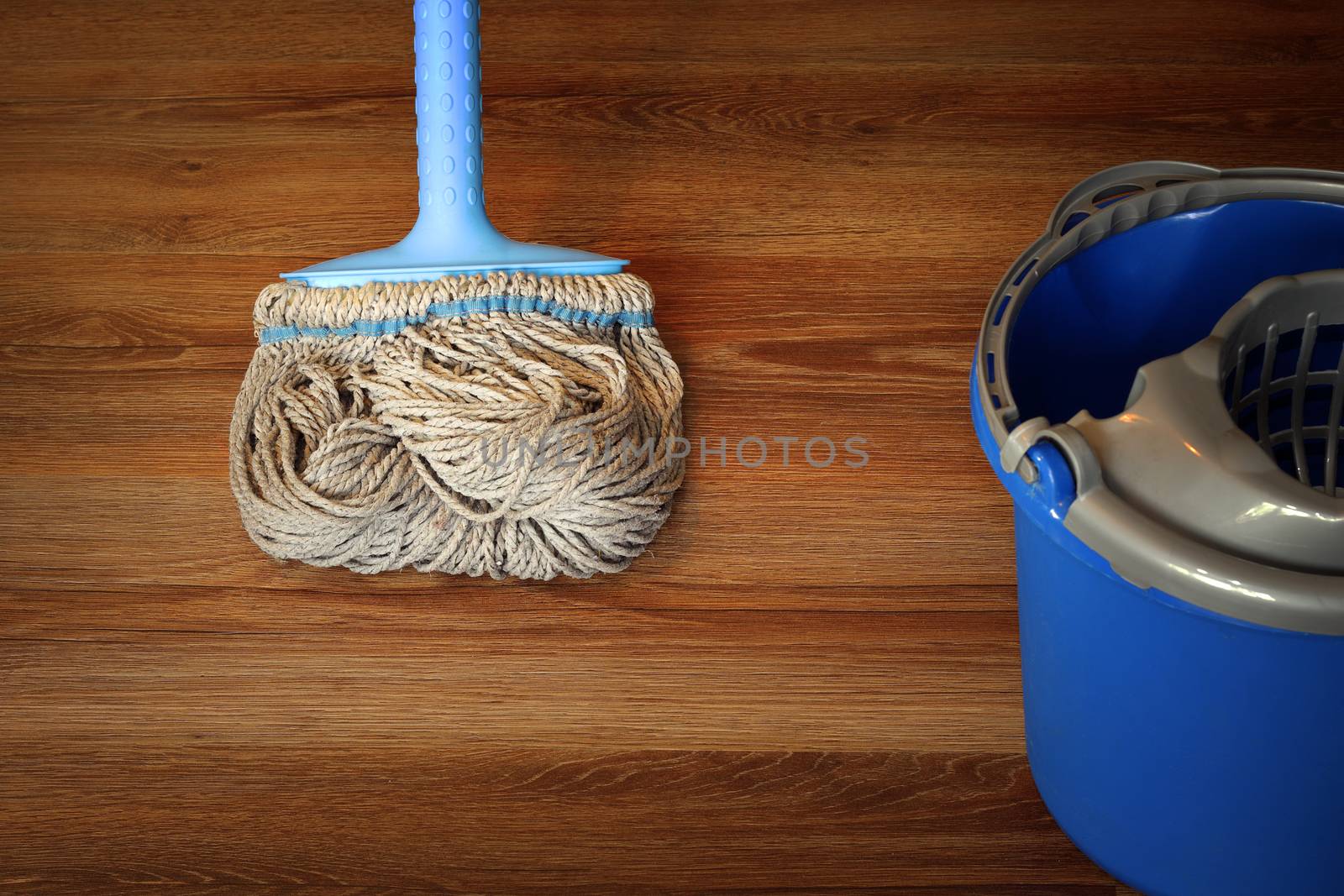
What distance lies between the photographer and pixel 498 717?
0.87 meters

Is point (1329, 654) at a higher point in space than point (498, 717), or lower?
higher

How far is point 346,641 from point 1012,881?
52cm

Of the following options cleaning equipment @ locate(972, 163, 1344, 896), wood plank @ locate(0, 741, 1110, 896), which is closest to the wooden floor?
wood plank @ locate(0, 741, 1110, 896)

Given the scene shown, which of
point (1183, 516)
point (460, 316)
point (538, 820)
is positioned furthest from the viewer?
point (460, 316)

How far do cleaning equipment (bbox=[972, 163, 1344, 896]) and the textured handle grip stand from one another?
492 mm

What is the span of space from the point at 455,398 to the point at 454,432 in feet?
0.10

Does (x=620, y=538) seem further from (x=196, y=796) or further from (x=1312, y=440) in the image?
(x=1312, y=440)

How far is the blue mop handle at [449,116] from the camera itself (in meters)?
0.97

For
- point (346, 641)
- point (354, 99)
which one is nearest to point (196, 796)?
point (346, 641)

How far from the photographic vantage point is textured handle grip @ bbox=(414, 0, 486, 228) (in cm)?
97

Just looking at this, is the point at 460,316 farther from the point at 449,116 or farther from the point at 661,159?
the point at 661,159

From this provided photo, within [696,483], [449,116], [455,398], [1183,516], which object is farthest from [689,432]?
[1183,516]

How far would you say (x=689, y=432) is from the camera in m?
1.03

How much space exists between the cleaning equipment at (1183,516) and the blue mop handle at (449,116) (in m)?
0.49
